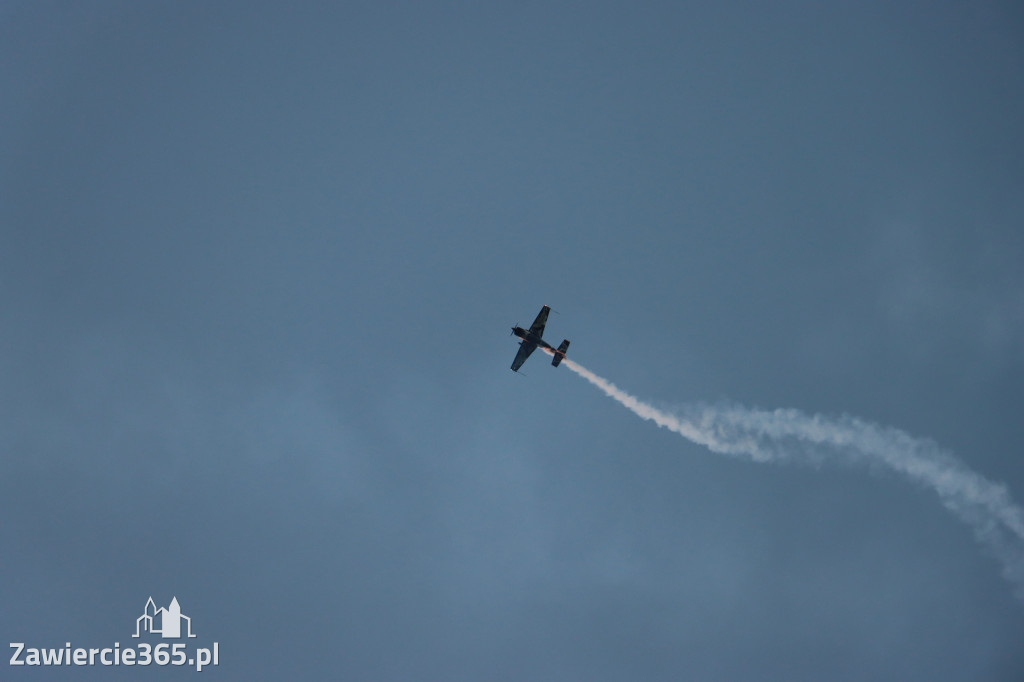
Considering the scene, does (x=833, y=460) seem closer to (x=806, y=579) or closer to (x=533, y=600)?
(x=806, y=579)

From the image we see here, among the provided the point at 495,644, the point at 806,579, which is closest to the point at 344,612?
the point at 495,644

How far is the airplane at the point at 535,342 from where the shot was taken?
2830 inches

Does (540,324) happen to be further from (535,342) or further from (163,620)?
(163,620)

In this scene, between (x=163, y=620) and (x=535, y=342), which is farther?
(x=163, y=620)

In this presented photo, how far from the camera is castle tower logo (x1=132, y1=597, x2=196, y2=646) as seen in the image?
3949 inches

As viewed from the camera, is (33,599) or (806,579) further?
(33,599)

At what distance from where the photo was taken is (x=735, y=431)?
76188mm

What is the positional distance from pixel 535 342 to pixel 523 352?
1735mm

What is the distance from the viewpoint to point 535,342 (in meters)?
72.7

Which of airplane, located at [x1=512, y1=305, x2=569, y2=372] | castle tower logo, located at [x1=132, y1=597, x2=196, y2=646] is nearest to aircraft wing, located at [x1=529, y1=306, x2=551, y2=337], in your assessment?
airplane, located at [x1=512, y1=305, x2=569, y2=372]

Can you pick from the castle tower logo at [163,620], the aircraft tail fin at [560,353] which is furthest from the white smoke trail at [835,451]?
the castle tower logo at [163,620]

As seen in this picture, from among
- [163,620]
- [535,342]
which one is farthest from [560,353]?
[163,620]

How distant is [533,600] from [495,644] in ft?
25.9

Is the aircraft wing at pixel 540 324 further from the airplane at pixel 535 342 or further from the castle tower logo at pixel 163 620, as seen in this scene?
the castle tower logo at pixel 163 620
